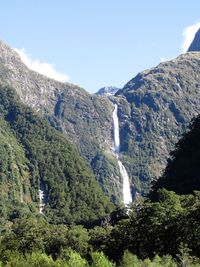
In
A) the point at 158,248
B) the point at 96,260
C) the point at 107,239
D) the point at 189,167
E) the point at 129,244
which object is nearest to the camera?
the point at 96,260

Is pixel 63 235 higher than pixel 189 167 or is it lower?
lower

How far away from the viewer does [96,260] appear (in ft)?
250

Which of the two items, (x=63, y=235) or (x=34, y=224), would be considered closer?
(x=63, y=235)

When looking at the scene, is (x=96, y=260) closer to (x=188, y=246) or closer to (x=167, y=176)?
(x=188, y=246)

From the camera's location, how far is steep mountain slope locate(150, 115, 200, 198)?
148250 mm

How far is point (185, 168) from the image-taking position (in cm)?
15862

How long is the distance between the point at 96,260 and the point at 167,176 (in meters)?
94.0

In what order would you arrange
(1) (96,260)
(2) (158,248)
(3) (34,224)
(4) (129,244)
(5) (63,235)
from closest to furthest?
(1) (96,260), (2) (158,248), (4) (129,244), (5) (63,235), (3) (34,224)

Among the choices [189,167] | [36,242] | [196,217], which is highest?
[189,167]

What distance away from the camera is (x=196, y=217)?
78.2 meters

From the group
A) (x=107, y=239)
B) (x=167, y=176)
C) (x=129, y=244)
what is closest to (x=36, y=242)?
(x=107, y=239)

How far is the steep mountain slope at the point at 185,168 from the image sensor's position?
5837 inches

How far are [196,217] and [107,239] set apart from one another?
31.3 meters

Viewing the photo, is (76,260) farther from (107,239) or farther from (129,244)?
(107,239)
